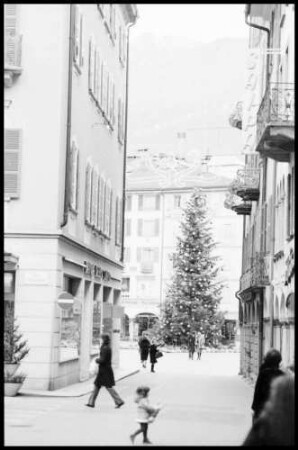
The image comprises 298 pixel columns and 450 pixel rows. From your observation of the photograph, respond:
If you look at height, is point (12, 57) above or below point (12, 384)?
above

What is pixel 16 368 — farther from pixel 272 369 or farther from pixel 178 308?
pixel 178 308

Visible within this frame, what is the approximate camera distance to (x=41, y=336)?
1025 inches

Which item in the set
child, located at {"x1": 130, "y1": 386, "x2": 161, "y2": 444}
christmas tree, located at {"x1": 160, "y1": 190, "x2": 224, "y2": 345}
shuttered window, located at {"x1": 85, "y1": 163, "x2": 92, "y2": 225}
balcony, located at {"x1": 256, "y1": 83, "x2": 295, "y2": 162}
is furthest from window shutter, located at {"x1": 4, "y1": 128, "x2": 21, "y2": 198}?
christmas tree, located at {"x1": 160, "y1": 190, "x2": 224, "y2": 345}

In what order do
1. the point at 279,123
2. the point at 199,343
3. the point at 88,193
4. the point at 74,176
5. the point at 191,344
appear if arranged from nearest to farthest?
the point at 279,123, the point at 74,176, the point at 88,193, the point at 199,343, the point at 191,344

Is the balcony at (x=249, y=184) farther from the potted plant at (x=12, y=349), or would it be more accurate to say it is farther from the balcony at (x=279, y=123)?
the balcony at (x=279, y=123)

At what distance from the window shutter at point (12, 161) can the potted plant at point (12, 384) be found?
507 centimetres

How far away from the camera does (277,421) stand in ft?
19.2

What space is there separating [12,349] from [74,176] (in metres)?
6.48

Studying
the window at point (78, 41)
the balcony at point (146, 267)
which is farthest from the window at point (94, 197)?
the balcony at point (146, 267)

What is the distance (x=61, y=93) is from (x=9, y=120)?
5.14 feet

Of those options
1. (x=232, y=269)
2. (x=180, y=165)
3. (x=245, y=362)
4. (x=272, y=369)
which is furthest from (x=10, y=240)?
(x=180, y=165)

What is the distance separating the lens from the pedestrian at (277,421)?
5879 mm

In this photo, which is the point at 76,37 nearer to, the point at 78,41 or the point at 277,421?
the point at 78,41

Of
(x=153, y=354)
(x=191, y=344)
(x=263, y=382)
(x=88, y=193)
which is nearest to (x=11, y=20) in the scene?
(x=88, y=193)
